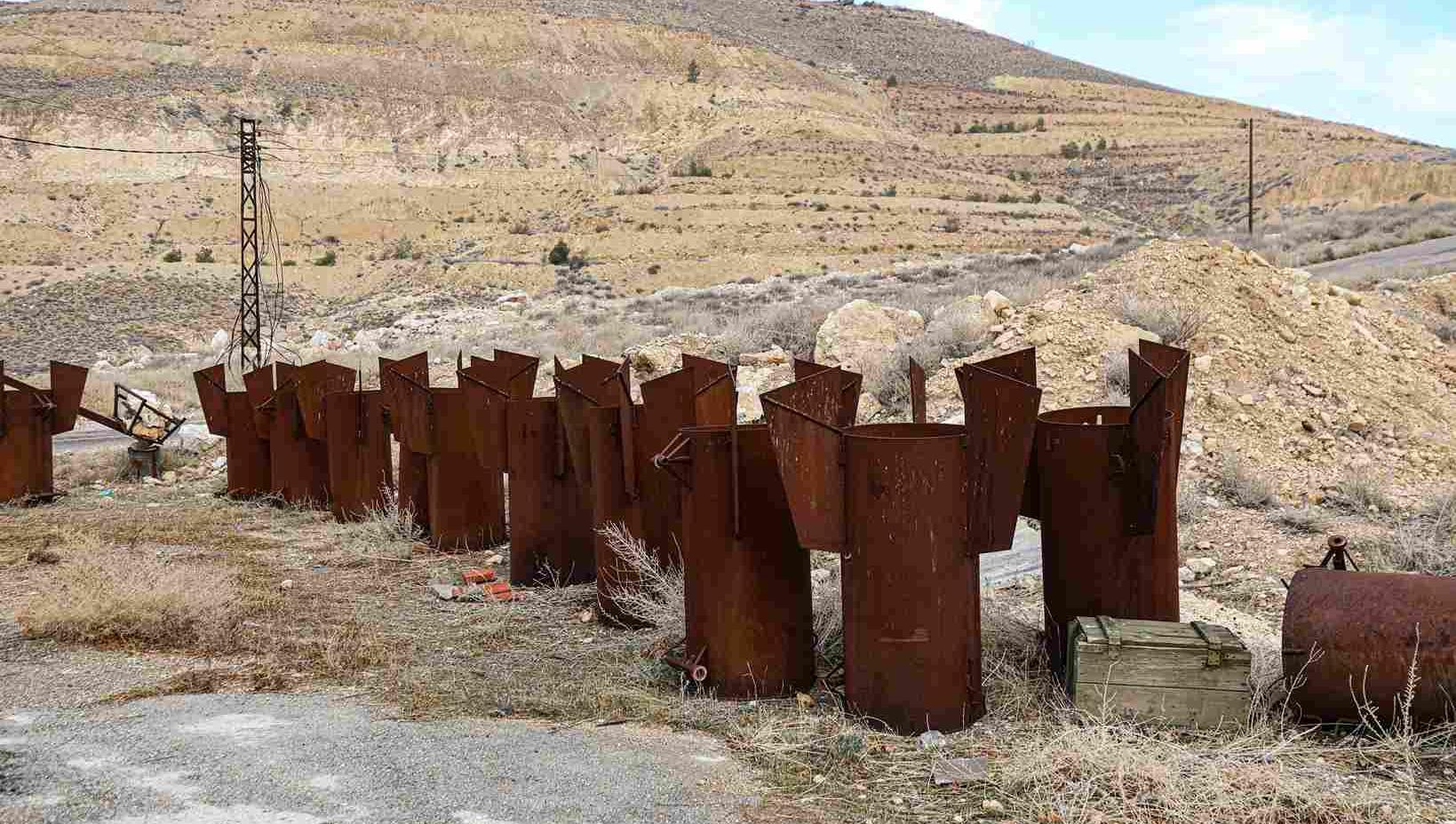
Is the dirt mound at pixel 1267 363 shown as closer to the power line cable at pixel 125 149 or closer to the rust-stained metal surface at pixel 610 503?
A: the rust-stained metal surface at pixel 610 503

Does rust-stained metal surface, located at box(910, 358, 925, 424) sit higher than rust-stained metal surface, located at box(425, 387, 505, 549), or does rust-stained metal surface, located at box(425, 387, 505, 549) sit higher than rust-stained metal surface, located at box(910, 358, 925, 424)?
rust-stained metal surface, located at box(910, 358, 925, 424)

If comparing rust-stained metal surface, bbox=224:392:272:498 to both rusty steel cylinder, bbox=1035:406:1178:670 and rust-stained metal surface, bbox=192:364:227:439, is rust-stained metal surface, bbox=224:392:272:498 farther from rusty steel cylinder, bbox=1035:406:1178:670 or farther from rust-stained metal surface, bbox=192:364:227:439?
rusty steel cylinder, bbox=1035:406:1178:670

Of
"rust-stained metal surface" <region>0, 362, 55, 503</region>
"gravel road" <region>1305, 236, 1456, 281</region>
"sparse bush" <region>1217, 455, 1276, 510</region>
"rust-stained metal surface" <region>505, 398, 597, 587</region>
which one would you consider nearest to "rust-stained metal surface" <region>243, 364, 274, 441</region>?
"rust-stained metal surface" <region>0, 362, 55, 503</region>

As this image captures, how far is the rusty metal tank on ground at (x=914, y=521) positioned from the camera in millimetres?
4090

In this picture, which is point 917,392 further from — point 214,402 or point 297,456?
point 214,402

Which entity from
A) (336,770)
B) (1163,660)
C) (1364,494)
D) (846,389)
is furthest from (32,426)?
(1364,494)

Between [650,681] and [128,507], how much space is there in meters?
6.93

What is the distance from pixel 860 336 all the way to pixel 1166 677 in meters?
9.97

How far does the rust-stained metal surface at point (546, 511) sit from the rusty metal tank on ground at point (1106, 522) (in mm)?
2931

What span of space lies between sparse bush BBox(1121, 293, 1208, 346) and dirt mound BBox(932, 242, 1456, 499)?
0.02 metres

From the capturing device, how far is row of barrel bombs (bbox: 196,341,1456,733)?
13.5ft

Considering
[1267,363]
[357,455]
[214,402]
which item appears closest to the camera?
[357,455]

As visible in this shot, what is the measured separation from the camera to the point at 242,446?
1041 centimetres

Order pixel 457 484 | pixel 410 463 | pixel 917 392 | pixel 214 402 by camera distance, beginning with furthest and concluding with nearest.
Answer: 1. pixel 214 402
2. pixel 410 463
3. pixel 457 484
4. pixel 917 392
